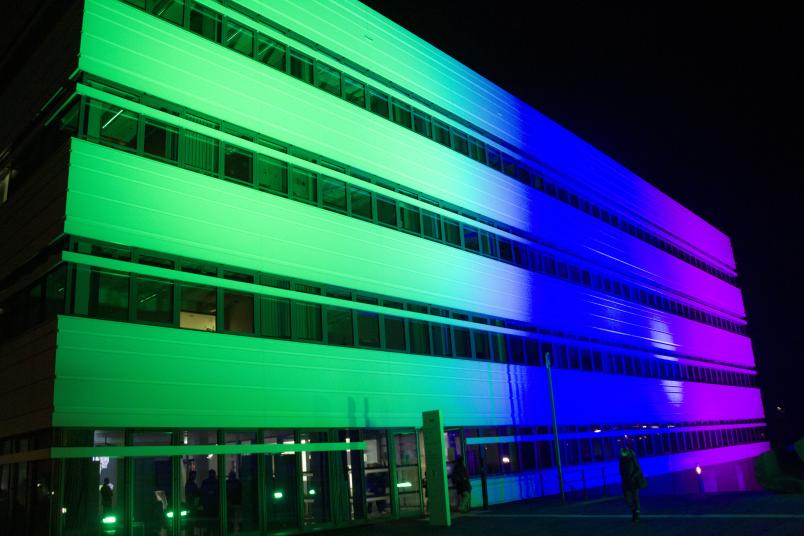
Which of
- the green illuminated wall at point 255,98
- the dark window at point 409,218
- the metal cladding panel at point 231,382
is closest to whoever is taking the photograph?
the metal cladding panel at point 231,382

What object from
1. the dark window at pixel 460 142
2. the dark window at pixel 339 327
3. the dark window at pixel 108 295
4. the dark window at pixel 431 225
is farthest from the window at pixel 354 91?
the dark window at pixel 108 295

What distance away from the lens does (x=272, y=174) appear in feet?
69.3

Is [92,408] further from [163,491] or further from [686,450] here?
[686,450]

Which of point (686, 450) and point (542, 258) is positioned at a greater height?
point (542, 258)

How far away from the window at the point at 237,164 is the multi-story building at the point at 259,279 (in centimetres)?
6

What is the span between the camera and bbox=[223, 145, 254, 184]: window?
1994 centimetres

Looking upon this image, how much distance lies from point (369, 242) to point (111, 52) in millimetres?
9561

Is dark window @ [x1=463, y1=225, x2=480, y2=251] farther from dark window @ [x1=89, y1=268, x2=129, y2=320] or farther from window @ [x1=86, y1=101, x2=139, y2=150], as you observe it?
dark window @ [x1=89, y1=268, x2=129, y2=320]

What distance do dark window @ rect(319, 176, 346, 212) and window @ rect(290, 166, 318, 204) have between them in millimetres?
367

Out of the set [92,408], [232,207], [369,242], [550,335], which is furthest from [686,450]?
[92,408]

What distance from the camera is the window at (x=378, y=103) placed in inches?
1016

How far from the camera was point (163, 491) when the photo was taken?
16.6m

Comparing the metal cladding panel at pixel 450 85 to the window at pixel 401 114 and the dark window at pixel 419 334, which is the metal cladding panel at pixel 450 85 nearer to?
the window at pixel 401 114

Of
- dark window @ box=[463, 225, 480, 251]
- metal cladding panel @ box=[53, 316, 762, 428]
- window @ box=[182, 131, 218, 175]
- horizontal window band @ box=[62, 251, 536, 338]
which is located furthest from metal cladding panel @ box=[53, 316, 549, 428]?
dark window @ box=[463, 225, 480, 251]
